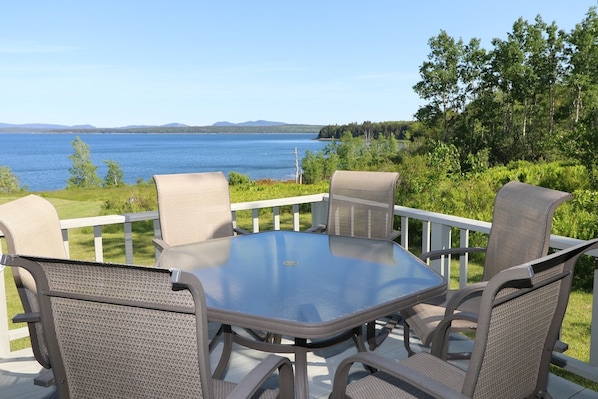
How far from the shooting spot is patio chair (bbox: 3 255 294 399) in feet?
3.97

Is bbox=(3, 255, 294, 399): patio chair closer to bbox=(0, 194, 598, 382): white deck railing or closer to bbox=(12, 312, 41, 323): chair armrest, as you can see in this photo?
bbox=(12, 312, 41, 323): chair armrest

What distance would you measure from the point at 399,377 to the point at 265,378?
39cm

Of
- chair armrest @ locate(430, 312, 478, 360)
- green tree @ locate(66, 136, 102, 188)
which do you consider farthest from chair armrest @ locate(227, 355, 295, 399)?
green tree @ locate(66, 136, 102, 188)

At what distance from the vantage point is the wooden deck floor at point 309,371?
8.69ft

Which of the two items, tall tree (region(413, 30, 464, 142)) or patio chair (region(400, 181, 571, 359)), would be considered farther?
tall tree (region(413, 30, 464, 142))

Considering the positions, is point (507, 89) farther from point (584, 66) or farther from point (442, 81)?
point (584, 66)

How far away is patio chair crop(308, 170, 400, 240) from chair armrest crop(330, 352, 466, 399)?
1.87m

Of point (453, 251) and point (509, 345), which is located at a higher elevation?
point (509, 345)

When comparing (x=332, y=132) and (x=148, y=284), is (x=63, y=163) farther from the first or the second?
(x=148, y=284)

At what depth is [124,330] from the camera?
4.20 feet

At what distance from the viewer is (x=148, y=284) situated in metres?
1.21

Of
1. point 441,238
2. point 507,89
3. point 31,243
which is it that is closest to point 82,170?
point 507,89

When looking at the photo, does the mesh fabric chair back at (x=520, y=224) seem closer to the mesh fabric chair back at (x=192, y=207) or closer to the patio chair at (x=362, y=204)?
the patio chair at (x=362, y=204)

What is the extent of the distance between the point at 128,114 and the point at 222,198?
64.3 metres
